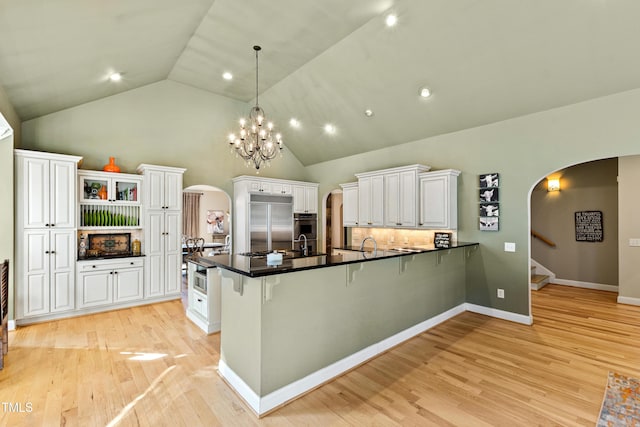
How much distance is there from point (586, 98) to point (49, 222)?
298 inches

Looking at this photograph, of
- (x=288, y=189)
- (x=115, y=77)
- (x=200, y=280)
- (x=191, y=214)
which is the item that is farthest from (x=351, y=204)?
(x=191, y=214)

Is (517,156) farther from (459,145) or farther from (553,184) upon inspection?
(553,184)

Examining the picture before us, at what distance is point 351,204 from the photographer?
6.45 meters

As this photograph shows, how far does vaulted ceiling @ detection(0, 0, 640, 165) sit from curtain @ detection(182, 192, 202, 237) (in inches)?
192

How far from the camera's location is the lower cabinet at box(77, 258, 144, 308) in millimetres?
4668

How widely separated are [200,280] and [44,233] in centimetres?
241

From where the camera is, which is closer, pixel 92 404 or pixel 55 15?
pixel 92 404

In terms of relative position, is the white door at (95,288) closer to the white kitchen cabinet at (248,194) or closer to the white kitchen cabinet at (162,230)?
the white kitchen cabinet at (162,230)

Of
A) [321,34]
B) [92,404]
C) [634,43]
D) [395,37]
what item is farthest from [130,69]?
[634,43]

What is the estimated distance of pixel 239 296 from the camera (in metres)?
2.67

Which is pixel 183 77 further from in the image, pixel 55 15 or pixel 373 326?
pixel 373 326

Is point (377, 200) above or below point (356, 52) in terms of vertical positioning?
below

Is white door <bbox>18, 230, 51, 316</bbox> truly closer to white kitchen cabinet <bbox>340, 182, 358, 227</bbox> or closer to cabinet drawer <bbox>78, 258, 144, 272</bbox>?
cabinet drawer <bbox>78, 258, 144, 272</bbox>

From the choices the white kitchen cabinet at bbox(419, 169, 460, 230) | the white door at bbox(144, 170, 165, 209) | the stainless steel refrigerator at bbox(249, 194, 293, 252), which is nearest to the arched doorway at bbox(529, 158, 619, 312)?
the white kitchen cabinet at bbox(419, 169, 460, 230)
